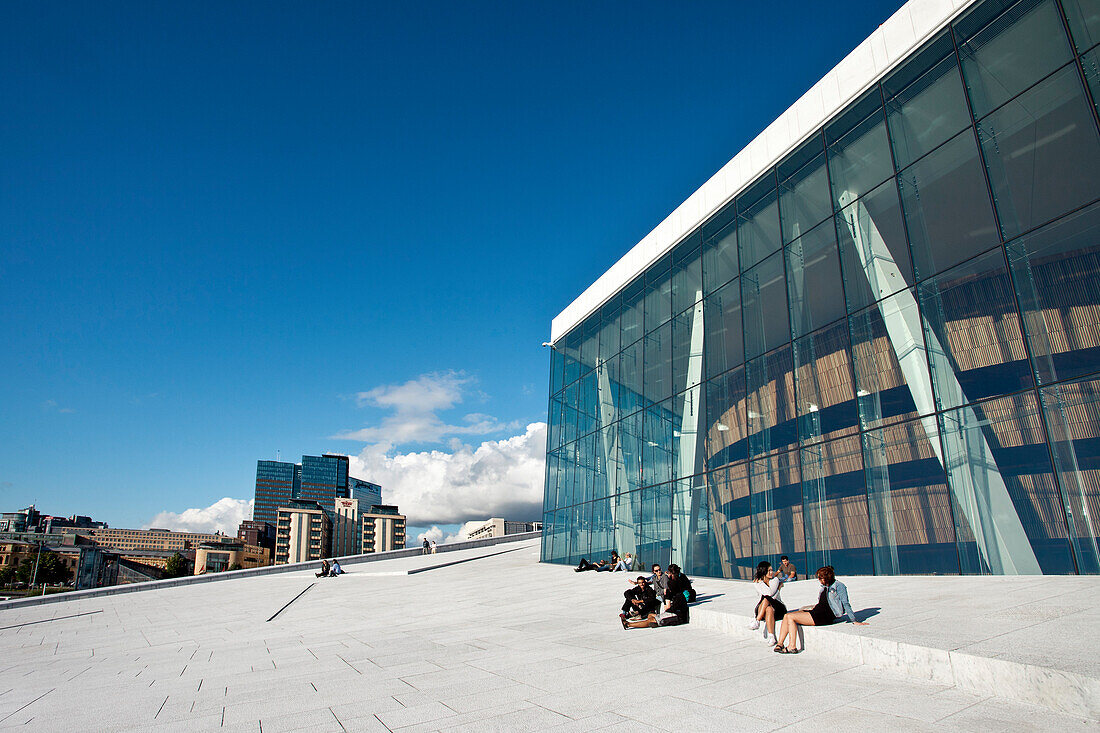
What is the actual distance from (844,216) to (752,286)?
13.2 feet

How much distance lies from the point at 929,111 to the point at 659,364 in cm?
1359

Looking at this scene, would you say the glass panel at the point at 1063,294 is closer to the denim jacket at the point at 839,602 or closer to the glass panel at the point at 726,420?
the denim jacket at the point at 839,602

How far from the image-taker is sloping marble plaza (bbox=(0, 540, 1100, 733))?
566 cm

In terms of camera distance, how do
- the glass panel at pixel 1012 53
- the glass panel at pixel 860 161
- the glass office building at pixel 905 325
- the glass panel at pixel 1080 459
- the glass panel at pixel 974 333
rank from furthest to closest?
the glass panel at pixel 860 161, the glass panel at pixel 1012 53, the glass panel at pixel 974 333, the glass office building at pixel 905 325, the glass panel at pixel 1080 459

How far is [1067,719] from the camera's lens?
4.90 meters

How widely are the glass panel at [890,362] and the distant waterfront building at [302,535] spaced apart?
164 meters

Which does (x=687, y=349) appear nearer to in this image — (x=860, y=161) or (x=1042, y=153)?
(x=860, y=161)

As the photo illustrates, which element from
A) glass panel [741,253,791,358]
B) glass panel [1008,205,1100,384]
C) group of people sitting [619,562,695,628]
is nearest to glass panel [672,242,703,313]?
glass panel [741,253,791,358]

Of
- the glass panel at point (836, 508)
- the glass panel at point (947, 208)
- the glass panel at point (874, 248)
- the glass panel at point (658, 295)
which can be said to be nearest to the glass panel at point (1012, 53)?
the glass panel at point (947, 208)

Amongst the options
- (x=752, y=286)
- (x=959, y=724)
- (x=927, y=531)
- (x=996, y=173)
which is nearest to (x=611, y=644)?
(x=959, y=724)

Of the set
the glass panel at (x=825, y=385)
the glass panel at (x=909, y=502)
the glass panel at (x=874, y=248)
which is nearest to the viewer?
the glass panel at (x=909, y=502)

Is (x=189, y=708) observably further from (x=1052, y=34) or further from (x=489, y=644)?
(x=1052, y=34)

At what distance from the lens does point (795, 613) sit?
8.21 meters

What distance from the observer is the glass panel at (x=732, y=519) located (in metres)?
19.7
